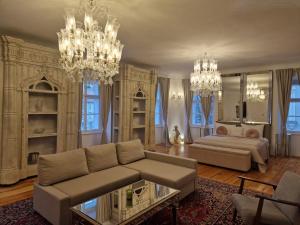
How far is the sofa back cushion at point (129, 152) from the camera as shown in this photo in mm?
3751

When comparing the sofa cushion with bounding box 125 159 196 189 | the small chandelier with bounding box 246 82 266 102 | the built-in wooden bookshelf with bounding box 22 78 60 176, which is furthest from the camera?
the small chandelier with bounding box 246 82 266 102

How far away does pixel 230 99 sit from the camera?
7262 mm

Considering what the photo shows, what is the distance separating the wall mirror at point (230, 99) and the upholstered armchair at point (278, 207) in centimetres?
487

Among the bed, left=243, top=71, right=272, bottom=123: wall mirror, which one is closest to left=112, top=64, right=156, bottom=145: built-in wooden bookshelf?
the bed

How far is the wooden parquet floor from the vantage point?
3.37 metres

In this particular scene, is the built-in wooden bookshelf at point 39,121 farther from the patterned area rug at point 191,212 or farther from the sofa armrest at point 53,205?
the sofa armrest at point 53,205

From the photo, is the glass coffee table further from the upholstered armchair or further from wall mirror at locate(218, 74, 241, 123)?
wall mirror at locate(218, 74, 241, 123)

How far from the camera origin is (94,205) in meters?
2.25

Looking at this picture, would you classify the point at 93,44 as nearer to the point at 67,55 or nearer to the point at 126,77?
the point at 67,55

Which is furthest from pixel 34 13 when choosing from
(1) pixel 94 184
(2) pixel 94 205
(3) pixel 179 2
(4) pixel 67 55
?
(2) pixel 94 205

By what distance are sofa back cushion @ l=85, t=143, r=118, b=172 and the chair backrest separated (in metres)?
2.47

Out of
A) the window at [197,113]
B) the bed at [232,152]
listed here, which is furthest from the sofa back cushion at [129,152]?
the window at [197,113]

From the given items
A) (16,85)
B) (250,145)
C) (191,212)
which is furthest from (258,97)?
(16,85)

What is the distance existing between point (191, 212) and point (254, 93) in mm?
5261
